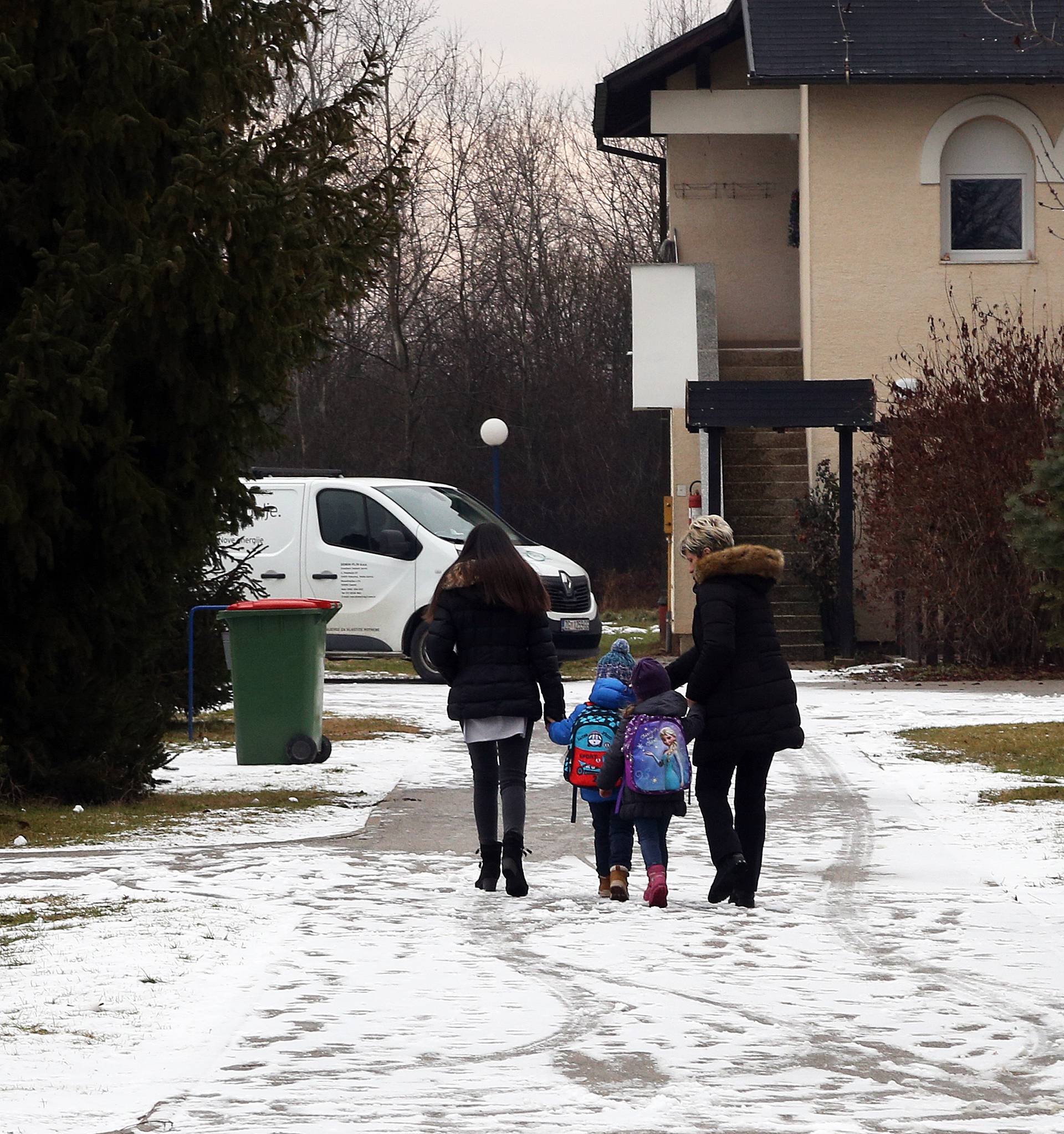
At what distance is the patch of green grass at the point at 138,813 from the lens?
973 centimetres

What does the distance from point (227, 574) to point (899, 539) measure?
27.5ft

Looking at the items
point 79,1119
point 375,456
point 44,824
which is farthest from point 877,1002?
point 375,456

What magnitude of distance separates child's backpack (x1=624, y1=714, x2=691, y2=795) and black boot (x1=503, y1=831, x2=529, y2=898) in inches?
21.2

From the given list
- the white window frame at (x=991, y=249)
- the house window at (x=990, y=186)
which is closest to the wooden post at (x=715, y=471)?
the white window frame at (x=991, y=249)

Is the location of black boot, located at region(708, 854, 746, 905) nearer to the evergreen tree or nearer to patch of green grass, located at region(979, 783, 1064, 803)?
patch of green grass, located at region(979, 783, 1064, 803)

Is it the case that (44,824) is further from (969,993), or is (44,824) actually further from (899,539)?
(899,539)

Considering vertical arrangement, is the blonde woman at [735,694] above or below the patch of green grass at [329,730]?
above

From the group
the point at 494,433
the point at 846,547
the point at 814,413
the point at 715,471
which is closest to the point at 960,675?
the point at 846,547

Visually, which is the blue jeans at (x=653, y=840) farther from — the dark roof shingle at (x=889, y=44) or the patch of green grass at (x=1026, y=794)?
the dark roof shingle at (x=889, y=44)

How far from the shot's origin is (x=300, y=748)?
1288cm

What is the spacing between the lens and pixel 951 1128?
465 cm

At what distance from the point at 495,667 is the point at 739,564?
1125 millimetres

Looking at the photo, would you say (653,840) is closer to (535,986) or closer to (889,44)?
(535,986)

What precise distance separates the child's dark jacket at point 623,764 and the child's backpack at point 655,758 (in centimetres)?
2
